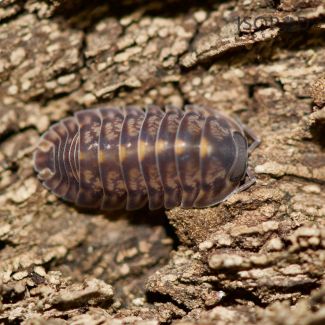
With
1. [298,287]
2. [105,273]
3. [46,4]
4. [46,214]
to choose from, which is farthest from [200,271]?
[46,4]

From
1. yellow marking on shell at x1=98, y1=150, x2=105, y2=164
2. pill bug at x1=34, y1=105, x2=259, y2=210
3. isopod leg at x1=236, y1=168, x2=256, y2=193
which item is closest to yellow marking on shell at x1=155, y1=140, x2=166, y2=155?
pill bug at x1=34, y1=105, x2=259, y2=210

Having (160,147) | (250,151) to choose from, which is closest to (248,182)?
(250,151)

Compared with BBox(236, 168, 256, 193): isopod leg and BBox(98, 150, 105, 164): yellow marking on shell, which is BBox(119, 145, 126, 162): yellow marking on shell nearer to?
BBox(98, 150, 105, 164): yellow marking on shell

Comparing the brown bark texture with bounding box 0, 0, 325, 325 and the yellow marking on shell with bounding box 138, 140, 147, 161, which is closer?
the brown bark texture with bounding box 0, 0, 325, 325

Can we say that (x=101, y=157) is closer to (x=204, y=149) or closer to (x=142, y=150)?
(x=142, y=150)

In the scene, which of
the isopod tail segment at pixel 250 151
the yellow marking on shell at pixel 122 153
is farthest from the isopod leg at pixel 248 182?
the yellow marking on shell at pixel 122 153

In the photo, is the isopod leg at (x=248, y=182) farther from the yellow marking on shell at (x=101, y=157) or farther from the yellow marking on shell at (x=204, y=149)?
the yellow marking on shell at (x=101, y=157)

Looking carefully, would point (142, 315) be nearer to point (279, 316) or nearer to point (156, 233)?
point (156, 233)
